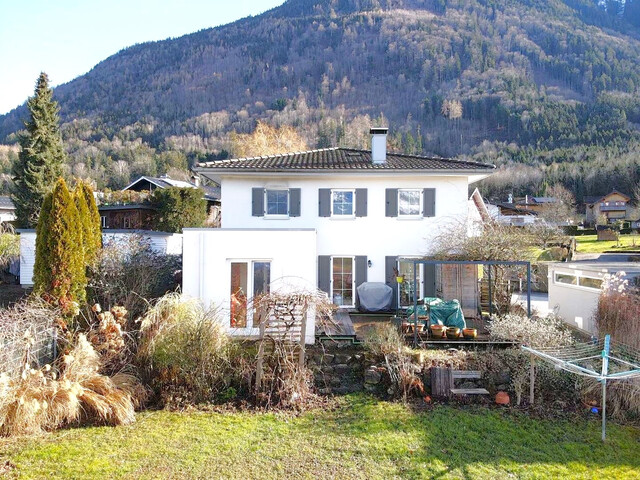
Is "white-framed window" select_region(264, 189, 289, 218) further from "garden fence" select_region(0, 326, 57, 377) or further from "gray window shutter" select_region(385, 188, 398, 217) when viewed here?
"garden fence" select_region(0, 326, 57, 377)

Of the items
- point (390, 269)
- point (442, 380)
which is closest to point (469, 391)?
point (442, 380)

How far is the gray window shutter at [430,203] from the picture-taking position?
591 inches

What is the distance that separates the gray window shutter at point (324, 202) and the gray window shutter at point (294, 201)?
2.41 ft

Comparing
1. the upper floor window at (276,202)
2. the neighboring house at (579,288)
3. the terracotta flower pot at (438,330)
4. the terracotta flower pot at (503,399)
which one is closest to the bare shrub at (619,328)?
the neighboring house at (579,288)

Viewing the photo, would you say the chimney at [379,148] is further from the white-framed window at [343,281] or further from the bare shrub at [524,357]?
the bare shrub at [524,357]

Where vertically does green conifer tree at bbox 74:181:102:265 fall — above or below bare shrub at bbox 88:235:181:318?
above

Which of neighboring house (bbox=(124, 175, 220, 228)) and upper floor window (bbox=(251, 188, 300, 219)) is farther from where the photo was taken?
neighboring house (bbox=(124, 175, 220, 228))

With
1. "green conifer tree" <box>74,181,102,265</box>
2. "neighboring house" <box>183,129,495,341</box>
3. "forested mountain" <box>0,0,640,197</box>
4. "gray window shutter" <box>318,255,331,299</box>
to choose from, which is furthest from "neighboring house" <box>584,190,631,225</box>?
"green conifer tree" <box>74,181,102,265</box>

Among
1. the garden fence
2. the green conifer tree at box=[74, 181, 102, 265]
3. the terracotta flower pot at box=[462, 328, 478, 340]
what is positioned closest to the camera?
the garden fence

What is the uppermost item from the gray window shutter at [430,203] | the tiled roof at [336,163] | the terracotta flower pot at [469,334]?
the tiled roof at [336,163]

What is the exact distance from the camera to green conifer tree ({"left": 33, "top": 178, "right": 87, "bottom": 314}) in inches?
363

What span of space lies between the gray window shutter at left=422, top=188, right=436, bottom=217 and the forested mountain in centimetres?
3916

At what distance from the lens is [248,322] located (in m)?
10.5

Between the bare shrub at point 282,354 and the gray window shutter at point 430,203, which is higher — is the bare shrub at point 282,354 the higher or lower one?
the lower one
